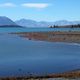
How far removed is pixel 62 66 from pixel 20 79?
11787 millimetres

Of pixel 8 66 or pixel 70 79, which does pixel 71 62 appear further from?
pixel 70 79

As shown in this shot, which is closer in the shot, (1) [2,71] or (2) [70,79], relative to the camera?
(2) [70,79]

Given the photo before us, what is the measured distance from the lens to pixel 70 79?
19391 mm

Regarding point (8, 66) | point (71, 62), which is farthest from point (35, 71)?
point (71, 62)

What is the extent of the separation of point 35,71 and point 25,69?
1660 millimetres

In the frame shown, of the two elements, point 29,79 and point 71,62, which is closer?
point 29,79

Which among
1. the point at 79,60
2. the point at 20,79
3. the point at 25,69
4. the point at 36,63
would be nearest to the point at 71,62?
the point at 79,60

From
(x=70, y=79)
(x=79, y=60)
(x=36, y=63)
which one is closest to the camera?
(x=70, y=79)

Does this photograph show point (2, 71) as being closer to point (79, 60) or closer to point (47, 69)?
point (47, 69)

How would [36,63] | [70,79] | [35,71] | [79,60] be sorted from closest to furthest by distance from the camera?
[70,79] < [35,71] < [36,63] < [79,60]

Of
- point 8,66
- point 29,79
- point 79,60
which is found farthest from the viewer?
point 79,60

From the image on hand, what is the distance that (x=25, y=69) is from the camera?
30.3m

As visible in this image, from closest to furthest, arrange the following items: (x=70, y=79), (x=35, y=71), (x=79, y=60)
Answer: (x=70, y=79)
(x=35, y=71)
(x=79, y=60)

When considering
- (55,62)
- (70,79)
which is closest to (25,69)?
(55,62)
